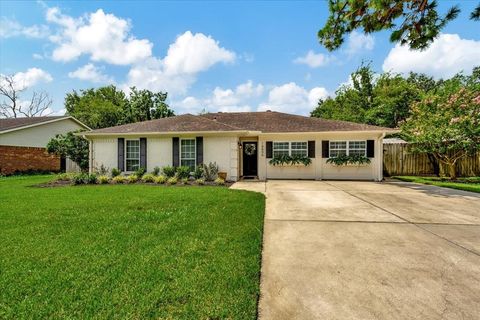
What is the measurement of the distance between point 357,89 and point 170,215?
81.9 ft

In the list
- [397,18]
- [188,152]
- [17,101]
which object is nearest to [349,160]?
[397,18]

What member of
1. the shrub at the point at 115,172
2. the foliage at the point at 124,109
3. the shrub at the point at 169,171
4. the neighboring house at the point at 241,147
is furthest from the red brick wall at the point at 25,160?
the shrub at the point at 169,171

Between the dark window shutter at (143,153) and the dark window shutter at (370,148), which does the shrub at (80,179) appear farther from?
the dark window shutter at (370,148)

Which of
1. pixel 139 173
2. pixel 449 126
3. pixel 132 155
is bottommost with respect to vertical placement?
pixel 139 173

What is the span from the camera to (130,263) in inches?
110

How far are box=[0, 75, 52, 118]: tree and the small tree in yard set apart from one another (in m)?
41.1

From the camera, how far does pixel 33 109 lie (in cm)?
3162

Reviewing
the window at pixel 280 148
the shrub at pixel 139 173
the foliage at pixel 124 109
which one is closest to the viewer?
the shrub at pixel 139 173

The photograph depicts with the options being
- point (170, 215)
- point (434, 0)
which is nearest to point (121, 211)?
point (170, 215)

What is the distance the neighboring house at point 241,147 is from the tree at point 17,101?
27.5m

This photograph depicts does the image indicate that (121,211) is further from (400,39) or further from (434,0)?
(434,0)

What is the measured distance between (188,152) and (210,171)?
155 cm

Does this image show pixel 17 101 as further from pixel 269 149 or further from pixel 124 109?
pixel 269 149

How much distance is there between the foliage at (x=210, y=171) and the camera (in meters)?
11.1
